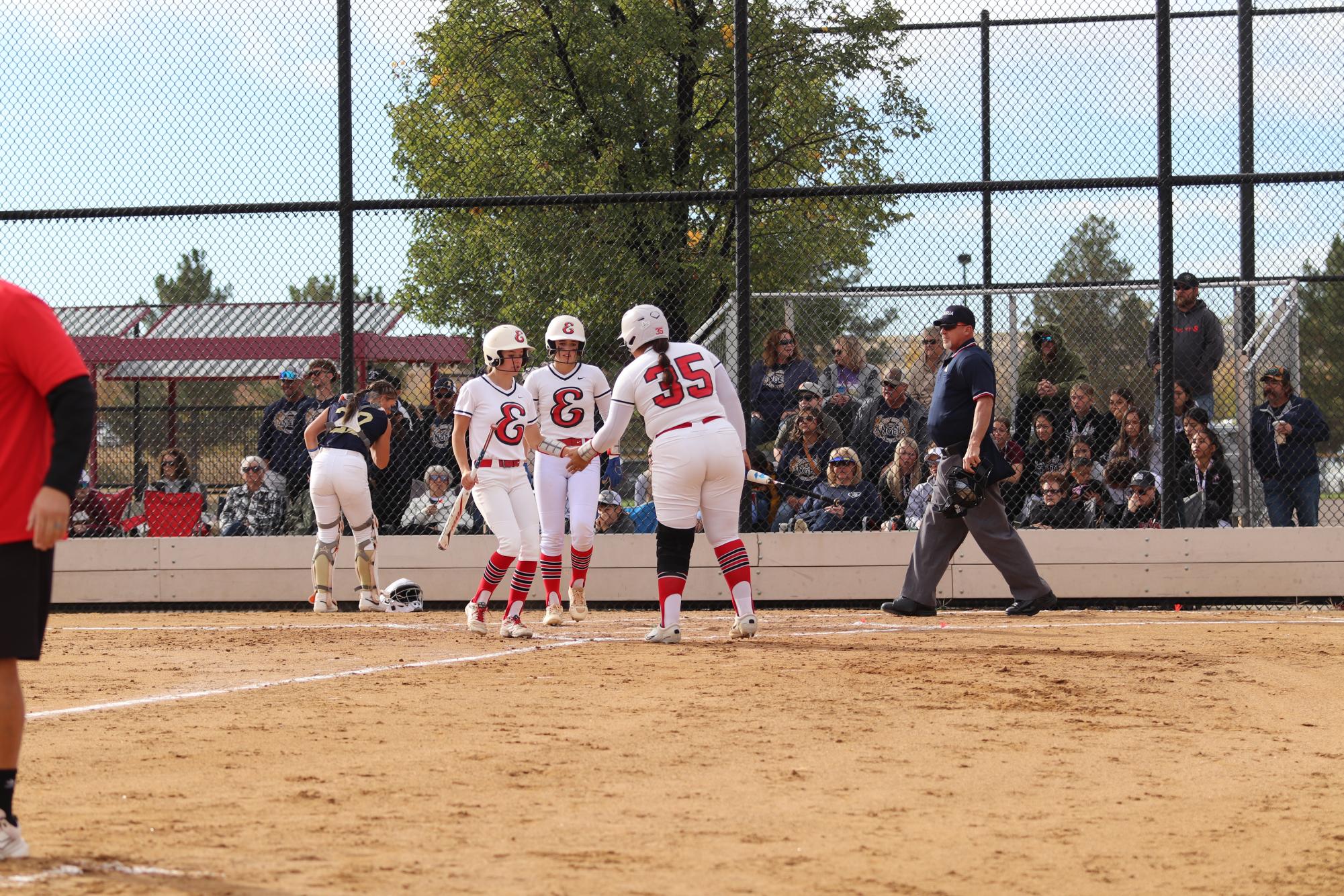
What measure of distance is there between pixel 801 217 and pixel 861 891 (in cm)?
1281

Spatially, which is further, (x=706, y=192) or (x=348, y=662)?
(x=706, y=192)

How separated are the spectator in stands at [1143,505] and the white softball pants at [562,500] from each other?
4.40 metres

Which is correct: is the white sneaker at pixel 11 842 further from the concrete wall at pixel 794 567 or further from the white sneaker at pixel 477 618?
the concrete wall at pixel 794 567

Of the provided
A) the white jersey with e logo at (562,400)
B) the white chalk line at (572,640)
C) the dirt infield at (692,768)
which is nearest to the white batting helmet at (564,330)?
the white jersey with e logo at (562,400)

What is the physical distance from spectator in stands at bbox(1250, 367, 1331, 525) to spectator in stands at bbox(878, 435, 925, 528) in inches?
108

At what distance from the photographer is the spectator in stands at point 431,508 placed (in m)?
13.3

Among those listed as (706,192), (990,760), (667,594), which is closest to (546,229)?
(706,192)

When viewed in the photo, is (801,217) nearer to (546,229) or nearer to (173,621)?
(546,229)

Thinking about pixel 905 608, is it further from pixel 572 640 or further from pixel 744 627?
pixel 572 640

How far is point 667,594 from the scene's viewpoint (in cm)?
952

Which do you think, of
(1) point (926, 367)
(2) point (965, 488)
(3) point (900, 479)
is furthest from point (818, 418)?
(2) point (965, 488)

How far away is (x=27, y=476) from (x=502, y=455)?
6281 mm

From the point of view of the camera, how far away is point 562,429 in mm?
10883

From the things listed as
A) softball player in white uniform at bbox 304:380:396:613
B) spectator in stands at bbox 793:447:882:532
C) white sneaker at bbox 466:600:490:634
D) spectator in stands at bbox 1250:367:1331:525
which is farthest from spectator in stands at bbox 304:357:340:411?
spectator in stands at bbox 1250:367:1331:525
